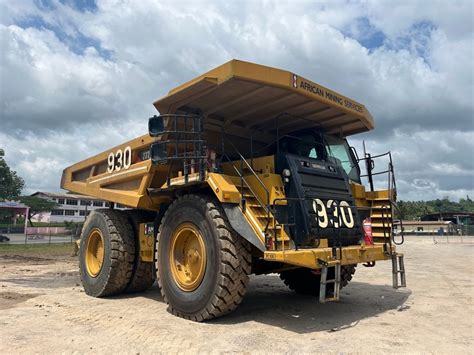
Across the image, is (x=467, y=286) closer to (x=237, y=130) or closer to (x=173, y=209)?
(x=237, y=130)

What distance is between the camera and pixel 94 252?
8.40 meters

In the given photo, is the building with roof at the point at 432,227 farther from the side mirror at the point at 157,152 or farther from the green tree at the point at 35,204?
the side mirror at the point at 157,152

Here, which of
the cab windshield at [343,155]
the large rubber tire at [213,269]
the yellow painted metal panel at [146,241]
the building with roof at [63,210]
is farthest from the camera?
the building with roof at [63,210]

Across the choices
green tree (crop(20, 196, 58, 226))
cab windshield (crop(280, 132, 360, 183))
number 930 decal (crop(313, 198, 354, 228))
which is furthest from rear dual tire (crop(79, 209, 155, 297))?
green tree (crop(20, 196, 58, 226))

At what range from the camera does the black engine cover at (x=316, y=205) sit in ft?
18.6

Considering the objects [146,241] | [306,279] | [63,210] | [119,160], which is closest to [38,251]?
[119,160]

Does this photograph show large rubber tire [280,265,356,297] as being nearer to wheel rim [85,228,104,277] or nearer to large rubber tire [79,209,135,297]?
large rubber tire [79,209,135,297]

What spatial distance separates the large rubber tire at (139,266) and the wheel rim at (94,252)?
73 cm

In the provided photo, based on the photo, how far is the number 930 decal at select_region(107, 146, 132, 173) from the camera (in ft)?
25.8

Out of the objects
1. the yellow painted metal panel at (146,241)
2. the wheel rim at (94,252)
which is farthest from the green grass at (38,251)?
the yellow painted metal panel at (146,241)

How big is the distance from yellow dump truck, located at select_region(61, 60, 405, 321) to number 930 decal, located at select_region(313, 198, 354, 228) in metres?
0.02

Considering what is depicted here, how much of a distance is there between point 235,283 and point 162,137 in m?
2.73

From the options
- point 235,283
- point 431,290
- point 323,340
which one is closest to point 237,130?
point 235,283

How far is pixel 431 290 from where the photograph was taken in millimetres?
8461
